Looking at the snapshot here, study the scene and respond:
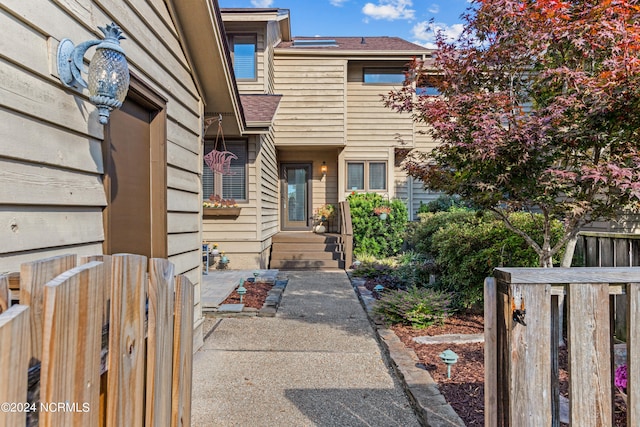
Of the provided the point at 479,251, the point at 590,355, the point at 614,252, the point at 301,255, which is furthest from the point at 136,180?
the point at 301,255

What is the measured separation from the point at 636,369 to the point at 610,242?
2.96 metres

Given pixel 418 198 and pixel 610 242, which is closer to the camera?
pixel 610 242

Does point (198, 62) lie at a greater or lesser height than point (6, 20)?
greater

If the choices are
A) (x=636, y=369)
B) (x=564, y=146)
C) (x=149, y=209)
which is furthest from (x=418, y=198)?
(x=636, y=369)

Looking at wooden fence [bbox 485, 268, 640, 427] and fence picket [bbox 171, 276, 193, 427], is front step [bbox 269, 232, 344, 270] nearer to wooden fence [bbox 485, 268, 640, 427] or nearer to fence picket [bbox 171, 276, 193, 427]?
fence picket [bbox 171, 276, 193, 427]

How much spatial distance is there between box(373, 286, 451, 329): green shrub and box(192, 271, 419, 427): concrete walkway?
0.34 m

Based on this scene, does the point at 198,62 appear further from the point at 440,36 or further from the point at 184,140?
the point at 440,36

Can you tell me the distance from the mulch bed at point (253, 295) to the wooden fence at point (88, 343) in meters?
4.30

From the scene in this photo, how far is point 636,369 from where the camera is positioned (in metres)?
1.29

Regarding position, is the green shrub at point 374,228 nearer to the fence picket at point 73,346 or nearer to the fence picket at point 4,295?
the fence picket at point 73,346

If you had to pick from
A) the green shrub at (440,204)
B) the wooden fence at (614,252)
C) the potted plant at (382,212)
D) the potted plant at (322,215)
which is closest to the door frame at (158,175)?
the wooden fence at (614,252)

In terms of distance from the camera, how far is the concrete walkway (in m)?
2.64

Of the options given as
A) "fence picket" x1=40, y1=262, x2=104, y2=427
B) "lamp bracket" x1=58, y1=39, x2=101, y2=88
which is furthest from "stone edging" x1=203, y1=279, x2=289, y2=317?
"fence picket" x1=40, y1=262, x2=104, y2=427

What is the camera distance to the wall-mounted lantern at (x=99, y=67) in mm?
2023
